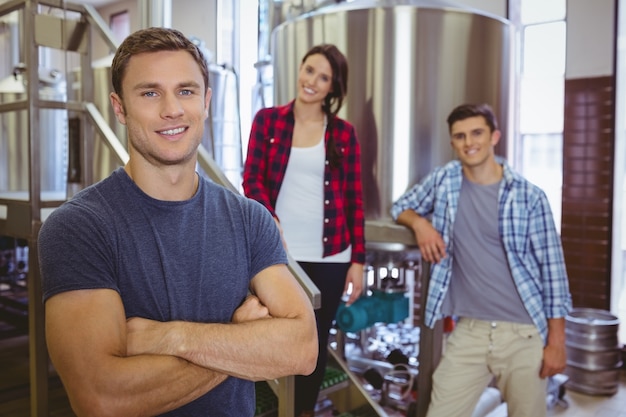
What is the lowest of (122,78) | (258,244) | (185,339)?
(185,339)

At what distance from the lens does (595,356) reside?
380cm

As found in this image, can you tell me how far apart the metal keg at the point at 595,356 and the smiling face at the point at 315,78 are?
267cm

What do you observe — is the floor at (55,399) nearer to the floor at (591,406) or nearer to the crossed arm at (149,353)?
the floor at (591,406)

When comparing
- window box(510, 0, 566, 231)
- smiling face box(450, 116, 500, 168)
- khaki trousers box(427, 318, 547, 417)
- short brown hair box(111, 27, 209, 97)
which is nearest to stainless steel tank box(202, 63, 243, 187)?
window box(510, 0, 566, 231)

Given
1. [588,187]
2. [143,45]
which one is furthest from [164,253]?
[588,187]

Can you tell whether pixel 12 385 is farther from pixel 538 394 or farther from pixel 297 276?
pixel 538 394

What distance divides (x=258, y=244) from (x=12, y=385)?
2.75m

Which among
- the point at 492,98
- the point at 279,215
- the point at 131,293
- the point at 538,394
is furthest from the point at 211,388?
the point at 492,98

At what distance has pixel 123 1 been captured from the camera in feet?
28.3

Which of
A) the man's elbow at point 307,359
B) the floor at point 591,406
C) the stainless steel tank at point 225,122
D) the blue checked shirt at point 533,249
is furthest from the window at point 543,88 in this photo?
the man's elbow at point 307,359

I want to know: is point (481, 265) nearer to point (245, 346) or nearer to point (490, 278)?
point (490, 278)

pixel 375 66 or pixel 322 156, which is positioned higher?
pixel 375 66

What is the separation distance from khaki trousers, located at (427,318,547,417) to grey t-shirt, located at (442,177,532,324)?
2.0 inches

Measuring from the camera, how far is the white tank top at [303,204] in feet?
7.11
